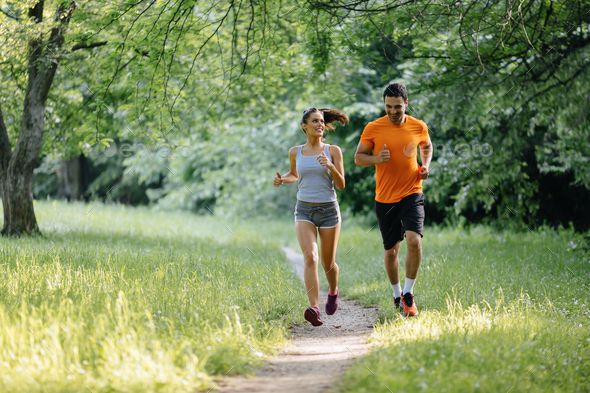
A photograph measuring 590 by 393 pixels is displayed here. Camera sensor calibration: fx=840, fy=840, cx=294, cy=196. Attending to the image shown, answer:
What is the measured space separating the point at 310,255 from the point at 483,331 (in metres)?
2.12

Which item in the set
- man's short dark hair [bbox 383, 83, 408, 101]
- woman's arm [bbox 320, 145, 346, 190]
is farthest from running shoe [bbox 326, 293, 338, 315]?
man's short dark hair [bbox 383, 83, 408, 101]

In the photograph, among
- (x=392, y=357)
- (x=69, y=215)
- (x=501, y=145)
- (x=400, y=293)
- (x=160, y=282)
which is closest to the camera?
(x=392, y=357)

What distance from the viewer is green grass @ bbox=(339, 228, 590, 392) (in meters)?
5.67

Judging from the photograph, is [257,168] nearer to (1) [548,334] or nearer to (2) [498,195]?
(2) [498,195]

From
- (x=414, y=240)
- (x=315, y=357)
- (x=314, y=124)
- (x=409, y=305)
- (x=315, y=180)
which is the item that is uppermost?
(x=314, y=124)

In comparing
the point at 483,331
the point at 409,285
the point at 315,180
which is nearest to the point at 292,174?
the point at 315,180

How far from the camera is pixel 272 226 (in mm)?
27219

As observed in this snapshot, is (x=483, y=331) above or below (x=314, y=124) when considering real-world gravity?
below

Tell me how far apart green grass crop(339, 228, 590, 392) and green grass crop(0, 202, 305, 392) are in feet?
3.34

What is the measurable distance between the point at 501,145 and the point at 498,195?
2.44m

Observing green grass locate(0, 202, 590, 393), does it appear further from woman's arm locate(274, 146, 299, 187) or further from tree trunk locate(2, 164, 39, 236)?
tree trunk locate(2, 164, 39, 236)

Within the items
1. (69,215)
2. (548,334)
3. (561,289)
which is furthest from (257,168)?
(548,334)

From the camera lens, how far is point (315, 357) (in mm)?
6906

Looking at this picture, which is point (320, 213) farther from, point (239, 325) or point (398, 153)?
point (239, 325)
